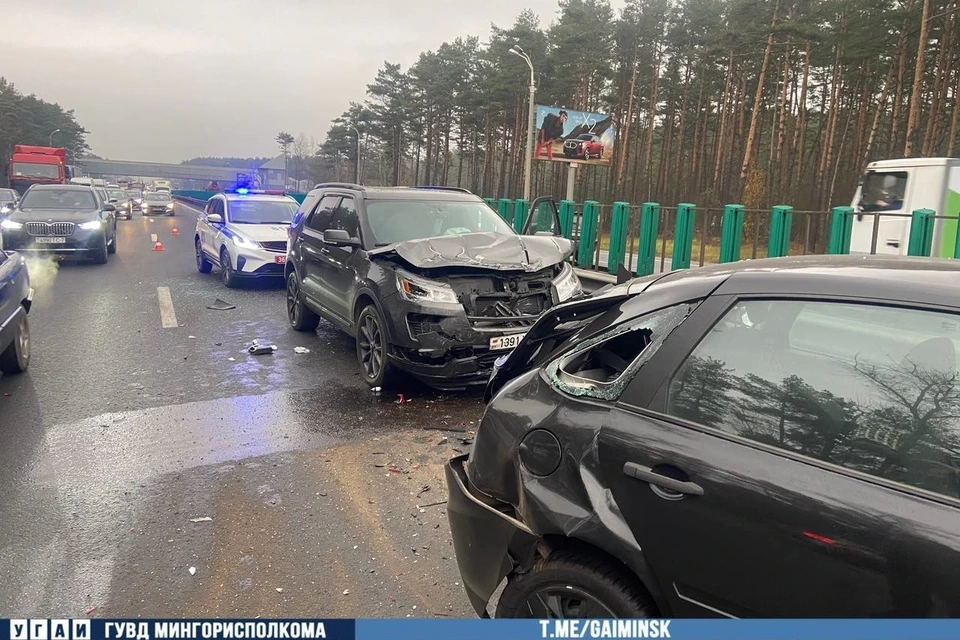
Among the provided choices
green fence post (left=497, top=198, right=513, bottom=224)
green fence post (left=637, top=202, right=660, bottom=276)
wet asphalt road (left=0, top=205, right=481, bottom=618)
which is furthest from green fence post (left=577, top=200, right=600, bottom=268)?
wet asphalt road (left=0, top=205, right=481, bottom=618)

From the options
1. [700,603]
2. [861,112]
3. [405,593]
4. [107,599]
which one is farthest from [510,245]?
[861,112]

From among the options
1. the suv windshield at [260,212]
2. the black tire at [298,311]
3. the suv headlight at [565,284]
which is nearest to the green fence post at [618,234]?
the suv windshield at [260,212]

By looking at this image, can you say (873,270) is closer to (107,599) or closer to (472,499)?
(472,499)

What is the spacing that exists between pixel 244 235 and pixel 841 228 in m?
9.85

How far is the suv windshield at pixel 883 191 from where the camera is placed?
14336 mm

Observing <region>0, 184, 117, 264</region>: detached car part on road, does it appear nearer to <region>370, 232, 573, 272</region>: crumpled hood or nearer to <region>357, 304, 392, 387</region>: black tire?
<region>357, 304, 392, 387</region>: black tire

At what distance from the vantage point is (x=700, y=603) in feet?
6.45

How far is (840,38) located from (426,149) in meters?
44.4

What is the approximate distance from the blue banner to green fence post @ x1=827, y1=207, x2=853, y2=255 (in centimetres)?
1005

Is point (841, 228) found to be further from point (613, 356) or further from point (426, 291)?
point (613, 356)

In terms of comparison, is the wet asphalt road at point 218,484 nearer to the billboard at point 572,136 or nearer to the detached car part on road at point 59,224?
the detached car part on road at point 59,224

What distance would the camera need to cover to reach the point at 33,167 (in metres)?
35.8

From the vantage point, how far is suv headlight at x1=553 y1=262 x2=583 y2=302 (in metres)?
6.42

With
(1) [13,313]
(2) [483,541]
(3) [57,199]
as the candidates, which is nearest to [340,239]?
(1) [13,313]
